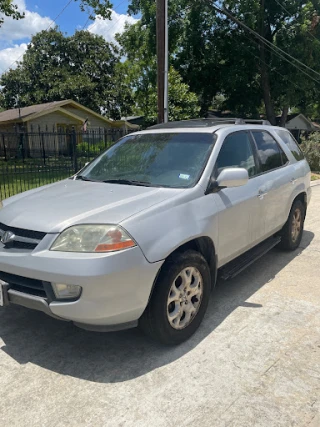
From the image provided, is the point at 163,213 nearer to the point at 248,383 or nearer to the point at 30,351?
the point at 248,383

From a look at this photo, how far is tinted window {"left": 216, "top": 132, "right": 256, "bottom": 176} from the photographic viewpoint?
3658 mm

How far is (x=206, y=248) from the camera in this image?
334 centimetres

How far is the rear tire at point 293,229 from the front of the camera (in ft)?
16.8

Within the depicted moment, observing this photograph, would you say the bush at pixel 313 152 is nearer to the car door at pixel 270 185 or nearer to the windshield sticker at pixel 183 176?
the car door at pixel 270 185

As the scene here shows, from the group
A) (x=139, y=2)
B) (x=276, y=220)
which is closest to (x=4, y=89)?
(x=139, y=2)

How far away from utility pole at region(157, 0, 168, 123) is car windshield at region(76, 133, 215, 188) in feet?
23.4

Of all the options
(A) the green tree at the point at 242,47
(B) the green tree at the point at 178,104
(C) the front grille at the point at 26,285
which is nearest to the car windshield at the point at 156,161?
(C) the front grille at the point at 26,285

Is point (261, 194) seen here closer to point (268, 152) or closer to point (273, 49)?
point (268, 152)

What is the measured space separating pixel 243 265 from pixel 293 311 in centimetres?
65

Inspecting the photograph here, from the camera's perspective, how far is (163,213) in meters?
2.84

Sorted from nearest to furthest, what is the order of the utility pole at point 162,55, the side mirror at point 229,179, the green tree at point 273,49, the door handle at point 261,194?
the side mirror at point 229,179
the door handle at point 261,194
the utility pole at point 162,55
the green tree at point 273,49

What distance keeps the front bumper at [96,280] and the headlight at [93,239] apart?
0.05m

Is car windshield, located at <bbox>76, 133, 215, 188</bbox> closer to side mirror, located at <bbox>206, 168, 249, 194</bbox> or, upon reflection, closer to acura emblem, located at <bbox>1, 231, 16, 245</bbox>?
side mirror, located at <bbox>206, 168, 249, 194</bbox>

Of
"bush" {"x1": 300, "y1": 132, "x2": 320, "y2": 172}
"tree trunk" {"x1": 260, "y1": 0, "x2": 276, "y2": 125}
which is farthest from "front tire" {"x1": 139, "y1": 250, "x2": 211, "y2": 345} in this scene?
"tree trunk" {"x1": 260, "y1": 0, "x2": 276, "y2": 125}
